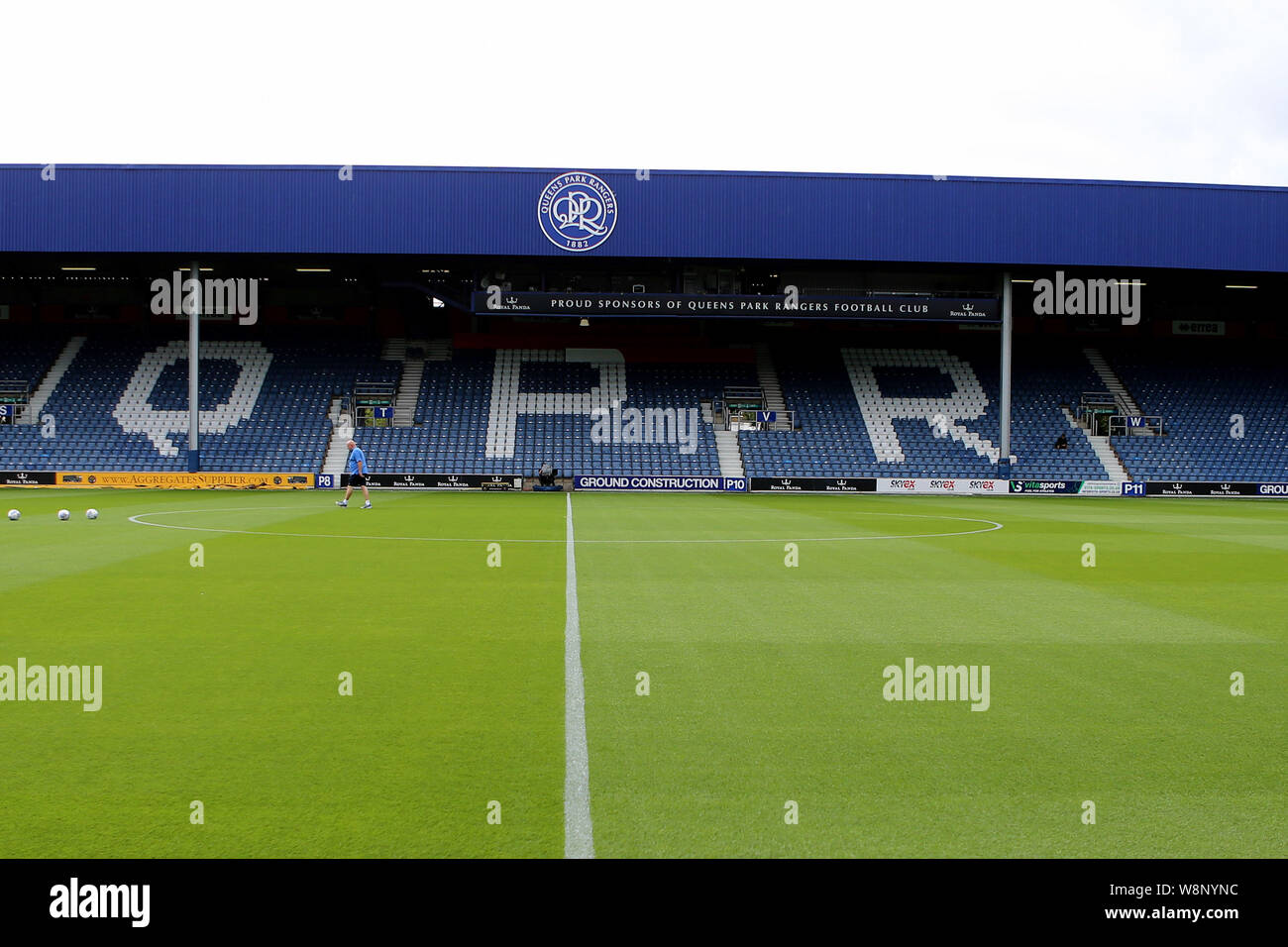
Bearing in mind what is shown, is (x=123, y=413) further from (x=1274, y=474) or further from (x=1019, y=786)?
(x=1274, y=474)

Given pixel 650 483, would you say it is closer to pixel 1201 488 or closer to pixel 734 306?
pixel 734 306

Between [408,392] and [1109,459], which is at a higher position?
[408,392]

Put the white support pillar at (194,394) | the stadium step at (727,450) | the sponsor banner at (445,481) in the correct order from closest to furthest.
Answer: the sponsor banner at (445,481) → the white support pillar at (194,394) → the stadium step at (727,450)

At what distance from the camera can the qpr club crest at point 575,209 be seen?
1623 inches

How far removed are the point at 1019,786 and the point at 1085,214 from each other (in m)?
43.2

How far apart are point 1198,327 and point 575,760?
56703 mm

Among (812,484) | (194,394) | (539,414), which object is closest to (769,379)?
(812,484)

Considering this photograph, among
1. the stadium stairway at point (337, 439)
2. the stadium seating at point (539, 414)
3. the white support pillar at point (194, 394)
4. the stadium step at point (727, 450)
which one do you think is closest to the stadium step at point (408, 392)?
the stadium seating at point (539, 414)

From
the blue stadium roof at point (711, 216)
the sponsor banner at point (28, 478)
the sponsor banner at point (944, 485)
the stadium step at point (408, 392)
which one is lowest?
the sponsor banner at point (944, 485)

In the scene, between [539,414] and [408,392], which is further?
[408,392]

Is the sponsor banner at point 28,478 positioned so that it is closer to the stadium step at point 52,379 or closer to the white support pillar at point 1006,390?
the stadium step at point 52,379

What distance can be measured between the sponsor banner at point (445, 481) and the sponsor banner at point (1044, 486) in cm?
2188

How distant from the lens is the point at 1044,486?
41062mm

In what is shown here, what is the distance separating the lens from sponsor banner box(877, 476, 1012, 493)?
1585 inches
